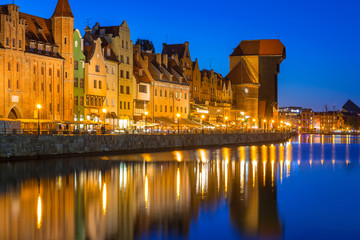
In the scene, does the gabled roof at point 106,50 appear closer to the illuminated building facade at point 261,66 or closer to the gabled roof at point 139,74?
the gabled roof at point 139,74

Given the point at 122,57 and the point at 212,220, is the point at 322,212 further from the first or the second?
the point at 122,57

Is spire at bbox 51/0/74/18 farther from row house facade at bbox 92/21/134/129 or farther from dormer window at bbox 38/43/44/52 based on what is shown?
row house facade at bbox 92/21/134/129

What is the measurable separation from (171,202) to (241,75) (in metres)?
129

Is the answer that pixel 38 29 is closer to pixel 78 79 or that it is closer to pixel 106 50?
pixel 78 79

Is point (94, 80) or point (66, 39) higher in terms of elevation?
point (66, 39)

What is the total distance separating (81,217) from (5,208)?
4.82 meters

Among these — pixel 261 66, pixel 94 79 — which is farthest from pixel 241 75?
pixel 94 79

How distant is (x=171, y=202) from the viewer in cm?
3159

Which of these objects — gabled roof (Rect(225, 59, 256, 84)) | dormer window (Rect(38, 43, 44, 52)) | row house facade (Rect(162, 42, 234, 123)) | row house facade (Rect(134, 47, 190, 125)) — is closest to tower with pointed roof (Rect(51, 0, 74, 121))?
dormer window (Rect(38, 43, 44, 52))

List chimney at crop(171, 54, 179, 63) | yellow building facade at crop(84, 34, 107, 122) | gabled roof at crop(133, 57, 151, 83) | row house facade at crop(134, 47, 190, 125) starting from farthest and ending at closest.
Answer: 1. chimney at crop(171, 54, 179, 63)
2. row house facade at crop(134, 47, 190, 125)
3. gabled roof at crop(133, 57, 151, 83)
4. yellow building facade at crop(84, 34, 107, 122)

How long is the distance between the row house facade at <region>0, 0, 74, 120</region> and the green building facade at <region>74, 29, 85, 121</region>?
9.81 feet

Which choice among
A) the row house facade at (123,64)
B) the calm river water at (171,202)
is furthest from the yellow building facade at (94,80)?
the calm river water at (171,202)

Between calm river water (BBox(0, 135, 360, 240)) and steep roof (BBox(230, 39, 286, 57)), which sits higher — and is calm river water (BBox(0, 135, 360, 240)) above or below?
below

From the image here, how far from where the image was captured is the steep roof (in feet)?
576
